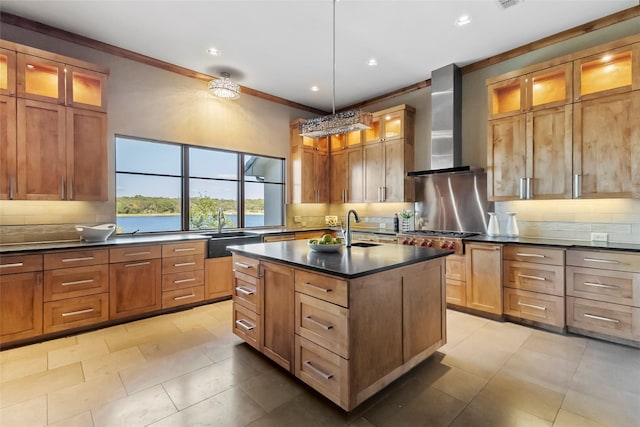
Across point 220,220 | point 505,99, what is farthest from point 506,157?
point 220,220

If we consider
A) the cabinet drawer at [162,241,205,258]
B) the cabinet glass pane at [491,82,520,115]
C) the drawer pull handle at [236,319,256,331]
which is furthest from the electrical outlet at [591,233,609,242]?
the cabinet drawer at [162,241,205,258]

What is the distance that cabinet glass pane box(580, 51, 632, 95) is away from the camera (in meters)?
3.12

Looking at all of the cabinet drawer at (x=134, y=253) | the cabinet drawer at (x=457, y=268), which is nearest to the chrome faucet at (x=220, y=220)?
the cabinet drawer at (x=134, y=253)

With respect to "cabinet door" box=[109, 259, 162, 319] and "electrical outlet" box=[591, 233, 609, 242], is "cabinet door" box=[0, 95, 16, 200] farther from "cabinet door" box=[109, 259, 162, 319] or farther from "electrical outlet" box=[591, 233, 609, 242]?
"electrical outlet" box=[591, 233, 609, 242]

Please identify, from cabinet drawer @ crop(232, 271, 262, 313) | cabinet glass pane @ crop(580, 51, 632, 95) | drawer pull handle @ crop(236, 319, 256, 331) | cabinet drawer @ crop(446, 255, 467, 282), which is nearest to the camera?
cabinet drawer @ crop(232, 271, 262, 313)

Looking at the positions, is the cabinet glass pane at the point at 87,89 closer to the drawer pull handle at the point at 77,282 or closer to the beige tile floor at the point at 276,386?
the drawer pull handle at the point at 77,282

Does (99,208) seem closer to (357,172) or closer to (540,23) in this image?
(357,172)

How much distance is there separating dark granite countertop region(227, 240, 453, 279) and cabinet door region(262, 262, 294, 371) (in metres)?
0.13

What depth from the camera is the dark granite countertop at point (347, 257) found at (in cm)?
193

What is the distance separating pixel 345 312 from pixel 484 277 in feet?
8.26

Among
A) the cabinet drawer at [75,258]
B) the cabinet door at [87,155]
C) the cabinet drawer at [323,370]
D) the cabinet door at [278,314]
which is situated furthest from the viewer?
the cabinet door at [87,155]

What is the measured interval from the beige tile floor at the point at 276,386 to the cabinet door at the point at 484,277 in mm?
504

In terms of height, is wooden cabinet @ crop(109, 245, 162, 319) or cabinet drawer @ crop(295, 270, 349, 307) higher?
cabinet drawer @ crop(295, 270, 349, 307)

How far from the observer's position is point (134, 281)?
3490 millimetres
